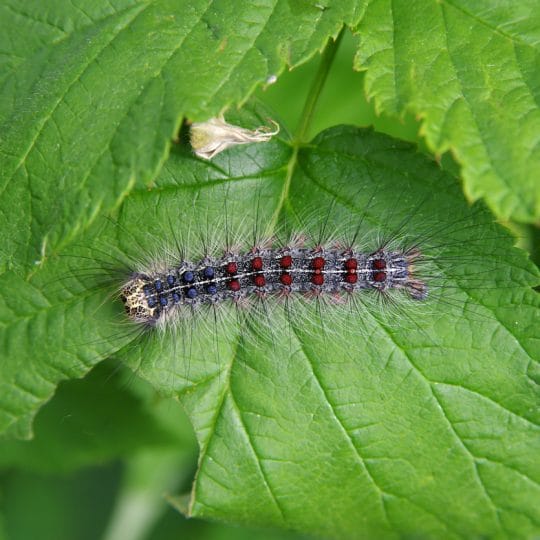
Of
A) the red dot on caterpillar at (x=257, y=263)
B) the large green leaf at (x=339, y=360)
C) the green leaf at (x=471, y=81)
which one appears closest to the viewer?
the green leaf at (x=471, y=81)

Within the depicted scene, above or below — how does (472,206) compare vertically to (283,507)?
above

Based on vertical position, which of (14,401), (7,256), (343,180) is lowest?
(14,401)

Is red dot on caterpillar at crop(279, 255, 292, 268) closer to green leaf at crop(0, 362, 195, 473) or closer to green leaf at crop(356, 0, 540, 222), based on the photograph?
green leaf at crop(356, 0, 540, 222)

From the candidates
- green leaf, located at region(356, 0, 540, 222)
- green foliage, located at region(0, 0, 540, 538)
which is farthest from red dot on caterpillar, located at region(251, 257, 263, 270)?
green leaf, located at region(356, 0, 540, 222)

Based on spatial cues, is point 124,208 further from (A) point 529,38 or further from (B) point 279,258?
(A) point 529,38

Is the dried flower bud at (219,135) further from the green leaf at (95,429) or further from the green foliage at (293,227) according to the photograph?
the green leaf at (95,429)

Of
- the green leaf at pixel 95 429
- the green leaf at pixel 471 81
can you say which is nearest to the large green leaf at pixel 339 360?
the green leaf at pixel 471 81

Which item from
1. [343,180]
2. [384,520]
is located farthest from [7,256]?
[384,520]

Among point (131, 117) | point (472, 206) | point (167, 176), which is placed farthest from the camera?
point (167, 176)
